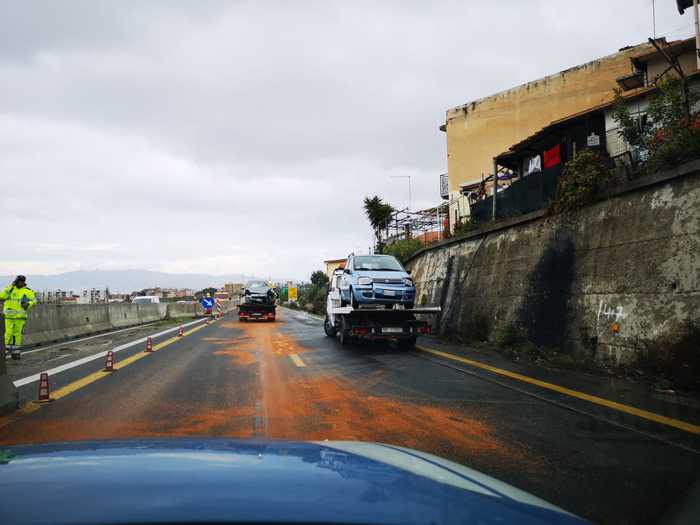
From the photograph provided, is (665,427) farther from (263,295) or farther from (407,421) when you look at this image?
(263,295)

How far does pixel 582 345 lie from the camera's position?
9.75 m

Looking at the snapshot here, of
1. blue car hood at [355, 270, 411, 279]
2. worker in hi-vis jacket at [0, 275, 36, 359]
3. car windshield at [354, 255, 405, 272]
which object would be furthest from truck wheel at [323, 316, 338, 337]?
worker in hi-vis jacket at [0, 275, 36, 359]

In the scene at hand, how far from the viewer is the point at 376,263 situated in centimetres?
1452

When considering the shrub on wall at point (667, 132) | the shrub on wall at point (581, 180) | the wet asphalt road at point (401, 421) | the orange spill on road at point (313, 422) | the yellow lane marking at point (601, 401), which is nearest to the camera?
the wet asphalt road at point (401, 421)

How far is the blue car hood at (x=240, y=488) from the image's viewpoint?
4.58ft

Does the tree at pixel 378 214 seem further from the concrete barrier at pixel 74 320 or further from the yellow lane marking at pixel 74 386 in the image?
the yellow lane marking at pixel 74 386

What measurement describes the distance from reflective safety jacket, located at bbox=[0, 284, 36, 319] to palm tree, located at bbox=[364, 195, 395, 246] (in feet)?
95.5

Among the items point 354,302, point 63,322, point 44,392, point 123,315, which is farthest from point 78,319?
point 44,392

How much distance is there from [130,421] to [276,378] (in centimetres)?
321

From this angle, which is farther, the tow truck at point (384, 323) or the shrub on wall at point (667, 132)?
the tow truck at point (384, 323)

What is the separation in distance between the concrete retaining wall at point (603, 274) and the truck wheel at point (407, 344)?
1.79 m

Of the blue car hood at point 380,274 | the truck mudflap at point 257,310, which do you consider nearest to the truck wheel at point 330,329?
the blue car hood at point 380,274

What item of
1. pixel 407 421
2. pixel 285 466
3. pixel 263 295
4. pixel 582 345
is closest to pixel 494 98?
pixel 263 295

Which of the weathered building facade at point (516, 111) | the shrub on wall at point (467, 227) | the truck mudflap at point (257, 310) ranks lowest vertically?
the truck mudflap at point (257, 310)
